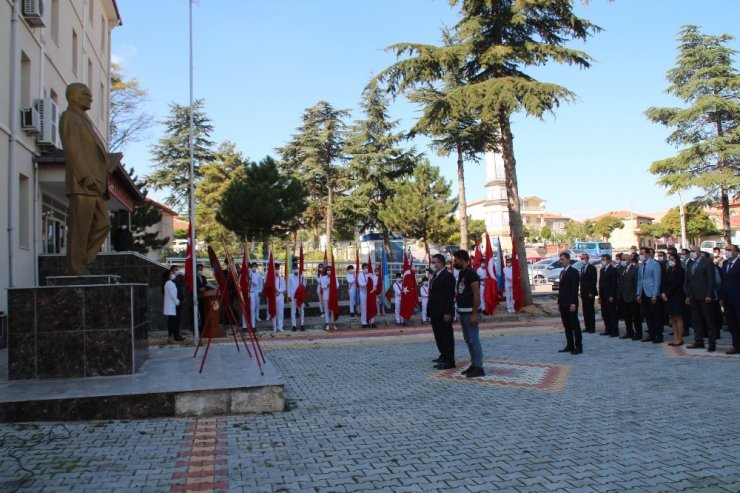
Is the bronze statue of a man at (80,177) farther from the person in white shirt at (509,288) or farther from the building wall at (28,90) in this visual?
the person in white shirt at (509,288)

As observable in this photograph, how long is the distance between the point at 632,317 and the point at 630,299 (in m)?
0.57

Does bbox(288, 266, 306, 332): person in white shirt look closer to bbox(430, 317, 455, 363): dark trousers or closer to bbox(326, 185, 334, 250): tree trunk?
bbox(430, 317, 455, 363): dark trousers

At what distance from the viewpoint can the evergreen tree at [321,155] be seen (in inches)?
1761

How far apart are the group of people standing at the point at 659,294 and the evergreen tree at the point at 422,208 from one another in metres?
23.4

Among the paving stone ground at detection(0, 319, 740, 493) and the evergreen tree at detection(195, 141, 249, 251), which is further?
the evergreen tree at detection(195, 141, 249, 251)

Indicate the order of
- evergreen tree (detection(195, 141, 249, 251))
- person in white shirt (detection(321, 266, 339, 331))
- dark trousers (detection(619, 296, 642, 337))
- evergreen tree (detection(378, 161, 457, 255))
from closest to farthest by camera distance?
dark trousers (detection(619, 296, 642, 337)) → person in white shirt (detection(321, 266, 339, 331)) → evergreen tree (detection(378, 161, 457, 255)) → evergreen tree (detection(195, 141, 249, 251))

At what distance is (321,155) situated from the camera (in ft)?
149

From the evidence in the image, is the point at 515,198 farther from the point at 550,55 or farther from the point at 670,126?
the point at 670,126

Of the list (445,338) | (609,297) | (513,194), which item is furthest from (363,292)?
(445,338)

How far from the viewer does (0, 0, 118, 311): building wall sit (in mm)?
12672

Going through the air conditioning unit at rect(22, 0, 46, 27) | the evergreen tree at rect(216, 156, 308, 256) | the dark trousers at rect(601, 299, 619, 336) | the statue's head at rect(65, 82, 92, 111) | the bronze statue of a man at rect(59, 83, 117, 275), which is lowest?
the dark trousers at rect(601, 299, 619, 336)

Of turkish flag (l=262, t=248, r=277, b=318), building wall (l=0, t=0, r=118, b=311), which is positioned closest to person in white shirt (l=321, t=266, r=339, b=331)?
turkish flag (l=262, t=248, r=277, b=318)

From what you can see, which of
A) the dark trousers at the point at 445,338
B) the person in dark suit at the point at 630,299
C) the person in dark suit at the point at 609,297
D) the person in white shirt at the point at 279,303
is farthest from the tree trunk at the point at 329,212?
the dark trousers at the point at 445,338

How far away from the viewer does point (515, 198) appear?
20.0 meters
